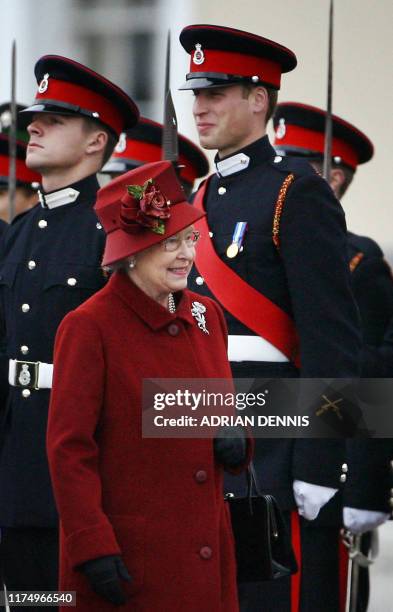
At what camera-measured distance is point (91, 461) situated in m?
4.43

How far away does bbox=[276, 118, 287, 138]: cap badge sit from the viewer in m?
7.24

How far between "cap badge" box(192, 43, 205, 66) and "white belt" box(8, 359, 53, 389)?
1.01 m

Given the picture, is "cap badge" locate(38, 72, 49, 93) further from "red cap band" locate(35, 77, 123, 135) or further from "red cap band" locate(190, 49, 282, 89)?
"red cap band" locate(190, 49, 282, 89)

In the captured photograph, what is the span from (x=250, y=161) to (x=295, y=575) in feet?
4.01

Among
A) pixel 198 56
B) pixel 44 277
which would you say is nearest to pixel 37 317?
pixel 44 277

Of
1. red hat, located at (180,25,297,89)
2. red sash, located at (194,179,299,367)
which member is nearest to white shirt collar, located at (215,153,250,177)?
red hat, located at (180,25,297,89)

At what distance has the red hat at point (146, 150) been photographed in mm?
7871

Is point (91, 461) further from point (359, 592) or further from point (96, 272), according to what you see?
point (359, 592)

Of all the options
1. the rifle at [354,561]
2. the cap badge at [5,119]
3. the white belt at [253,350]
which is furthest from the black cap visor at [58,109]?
the cap badge at [5,119]

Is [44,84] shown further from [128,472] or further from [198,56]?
[128,472]

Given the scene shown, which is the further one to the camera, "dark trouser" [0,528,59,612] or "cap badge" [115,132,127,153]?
"cap badge" [115,132,127,153]

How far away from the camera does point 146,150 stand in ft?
25.9

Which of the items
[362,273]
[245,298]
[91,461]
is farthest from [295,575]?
[362,273]

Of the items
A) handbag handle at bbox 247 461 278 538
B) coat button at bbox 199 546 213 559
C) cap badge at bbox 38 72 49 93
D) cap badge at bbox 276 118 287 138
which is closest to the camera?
coat button at bbox 199 546 213 559
